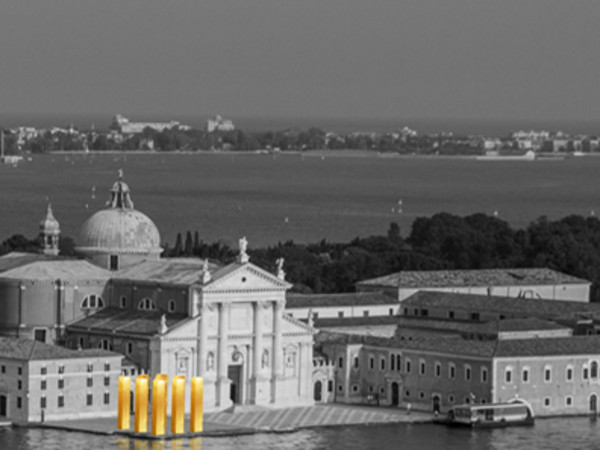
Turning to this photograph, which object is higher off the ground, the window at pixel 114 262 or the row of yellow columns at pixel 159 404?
the window at pixel 114 262

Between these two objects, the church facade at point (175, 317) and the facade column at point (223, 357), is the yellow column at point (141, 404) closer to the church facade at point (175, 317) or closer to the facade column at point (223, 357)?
the church facade at point (175, 317)

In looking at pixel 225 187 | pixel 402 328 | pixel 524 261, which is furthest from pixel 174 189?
pixel 402 328

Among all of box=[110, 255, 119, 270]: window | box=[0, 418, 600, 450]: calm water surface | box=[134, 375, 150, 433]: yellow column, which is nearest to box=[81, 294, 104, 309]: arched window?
box=[110, 255, 119, 270]: window

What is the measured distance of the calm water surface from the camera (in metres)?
58.2

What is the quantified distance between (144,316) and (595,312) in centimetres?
1255

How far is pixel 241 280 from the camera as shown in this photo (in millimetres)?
65250

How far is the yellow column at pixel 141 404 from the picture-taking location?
2238 inches

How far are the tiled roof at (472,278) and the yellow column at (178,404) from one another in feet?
55.8

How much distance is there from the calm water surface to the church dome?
9558 millimetres

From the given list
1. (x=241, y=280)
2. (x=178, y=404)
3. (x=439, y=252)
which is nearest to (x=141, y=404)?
(x=178, y=404)

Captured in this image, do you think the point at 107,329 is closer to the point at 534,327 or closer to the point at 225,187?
the point at 534,327

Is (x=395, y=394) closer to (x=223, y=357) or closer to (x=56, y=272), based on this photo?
(x=223, y=357)

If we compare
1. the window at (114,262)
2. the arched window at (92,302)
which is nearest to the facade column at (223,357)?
the arched window at (92,302)

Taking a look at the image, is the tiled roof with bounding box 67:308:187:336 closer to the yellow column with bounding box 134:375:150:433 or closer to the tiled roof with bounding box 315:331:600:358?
the yellow column with bounding box 134:375:150:433
